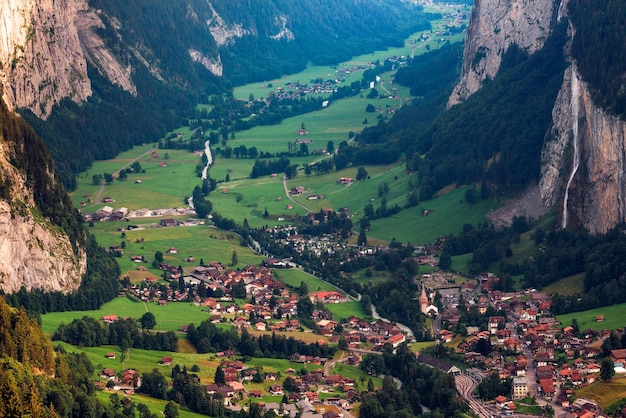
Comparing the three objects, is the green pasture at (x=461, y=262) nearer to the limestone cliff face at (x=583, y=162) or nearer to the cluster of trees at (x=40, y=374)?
the limestone cliff face at (x=583, y=162)

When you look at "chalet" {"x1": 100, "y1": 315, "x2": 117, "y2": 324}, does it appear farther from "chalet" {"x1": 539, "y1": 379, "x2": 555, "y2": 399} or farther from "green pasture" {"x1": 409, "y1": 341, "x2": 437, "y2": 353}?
"chalet" {"x1": 539, "y1": 379, "x2": 555, "y2": 399}

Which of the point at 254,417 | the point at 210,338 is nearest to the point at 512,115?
the point at 210,338

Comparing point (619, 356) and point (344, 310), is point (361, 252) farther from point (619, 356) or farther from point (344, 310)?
point (619, 356)

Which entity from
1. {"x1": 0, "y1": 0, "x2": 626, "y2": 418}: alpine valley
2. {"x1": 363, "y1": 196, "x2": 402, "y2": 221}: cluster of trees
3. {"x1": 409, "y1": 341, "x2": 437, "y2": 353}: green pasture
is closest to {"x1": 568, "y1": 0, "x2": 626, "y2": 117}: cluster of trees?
{"x1": 0, "y1": 0, "x2": 626, "y2": 418}: alpine valley

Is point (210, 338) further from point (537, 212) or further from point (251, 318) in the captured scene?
point (537, 212)

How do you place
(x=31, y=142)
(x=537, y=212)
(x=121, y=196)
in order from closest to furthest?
(x=31, y=142) → (x=537, y=212) → (x=121, y=196)

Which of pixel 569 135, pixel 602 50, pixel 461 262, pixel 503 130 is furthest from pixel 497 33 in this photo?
pixel 461 262
